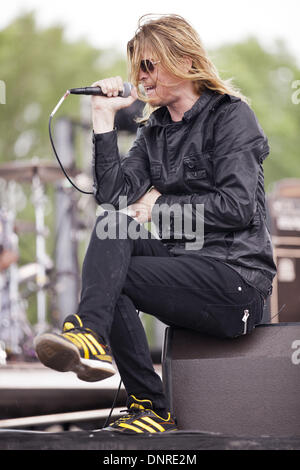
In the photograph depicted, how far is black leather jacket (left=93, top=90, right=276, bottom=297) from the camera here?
84.0 inches

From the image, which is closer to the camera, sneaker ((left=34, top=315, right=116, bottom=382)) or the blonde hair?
sneaker ((left=34, top=315, right=116, bottom=382))

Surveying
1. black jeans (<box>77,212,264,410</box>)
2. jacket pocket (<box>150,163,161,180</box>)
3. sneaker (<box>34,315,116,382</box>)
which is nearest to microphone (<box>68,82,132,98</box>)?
jacket pocket (<box>150,163,161,180</box>)

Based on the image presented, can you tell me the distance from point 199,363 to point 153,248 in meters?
0.39

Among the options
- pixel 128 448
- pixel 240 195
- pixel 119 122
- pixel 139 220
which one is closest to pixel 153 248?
pixel 139 220

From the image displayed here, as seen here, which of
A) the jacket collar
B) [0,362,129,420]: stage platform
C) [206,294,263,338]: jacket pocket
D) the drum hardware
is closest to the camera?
[206,294,263,338]: jacket pocket

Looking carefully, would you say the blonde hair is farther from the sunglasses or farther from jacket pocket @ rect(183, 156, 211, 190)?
jacket pocket @ rect(183, 156, 211, 190)

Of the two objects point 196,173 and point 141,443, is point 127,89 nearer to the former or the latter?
point 196,173

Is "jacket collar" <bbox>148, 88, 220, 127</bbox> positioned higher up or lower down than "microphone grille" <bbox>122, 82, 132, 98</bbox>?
lower down

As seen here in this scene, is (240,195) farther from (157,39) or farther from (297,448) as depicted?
(297,448)

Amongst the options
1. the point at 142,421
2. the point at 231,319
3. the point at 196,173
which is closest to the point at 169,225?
the point at 196,173

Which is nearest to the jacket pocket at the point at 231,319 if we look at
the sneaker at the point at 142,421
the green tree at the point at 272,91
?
the sneaker at the point at 142,421

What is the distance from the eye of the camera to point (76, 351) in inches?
69.9

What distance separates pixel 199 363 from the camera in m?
2.11

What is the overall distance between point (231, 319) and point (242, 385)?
0.20 metres
